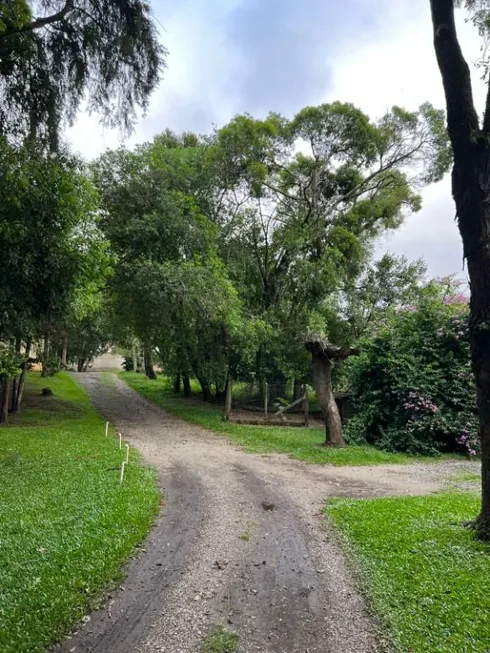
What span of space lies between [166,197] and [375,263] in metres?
11.6

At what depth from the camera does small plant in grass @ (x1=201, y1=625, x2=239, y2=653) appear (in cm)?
301

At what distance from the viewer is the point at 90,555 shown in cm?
423

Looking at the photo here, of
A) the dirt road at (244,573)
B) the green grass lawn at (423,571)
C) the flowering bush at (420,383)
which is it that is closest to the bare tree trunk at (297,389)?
the flowering bush at (420,383)

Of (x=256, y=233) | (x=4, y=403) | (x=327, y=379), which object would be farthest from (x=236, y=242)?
(x=4, y=403)

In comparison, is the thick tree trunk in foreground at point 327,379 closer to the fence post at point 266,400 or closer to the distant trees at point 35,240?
the fence post at point 266,400

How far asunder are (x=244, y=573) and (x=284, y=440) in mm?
7840

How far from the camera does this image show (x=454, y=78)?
15.5 feet

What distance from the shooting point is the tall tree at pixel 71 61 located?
7.03 metres

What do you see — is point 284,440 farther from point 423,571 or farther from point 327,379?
point 423,571

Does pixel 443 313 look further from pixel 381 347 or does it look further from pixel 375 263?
pixel 375 263

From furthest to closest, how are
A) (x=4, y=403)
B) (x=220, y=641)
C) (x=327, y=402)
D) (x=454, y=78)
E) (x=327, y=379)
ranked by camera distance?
(x=4, y=403)
(x=327, y=379)
(x=327, y=402)
(x=454, y=78)
(x=220, y=641)

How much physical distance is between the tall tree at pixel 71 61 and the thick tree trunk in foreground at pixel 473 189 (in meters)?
4.78

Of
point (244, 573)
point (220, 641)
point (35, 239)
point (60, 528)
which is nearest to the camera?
point (220, 641)

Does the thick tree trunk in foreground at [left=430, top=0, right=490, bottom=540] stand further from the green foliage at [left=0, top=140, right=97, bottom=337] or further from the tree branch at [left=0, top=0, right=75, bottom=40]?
the green foliage at [left=0, top=140, right=97, bottom=337]
